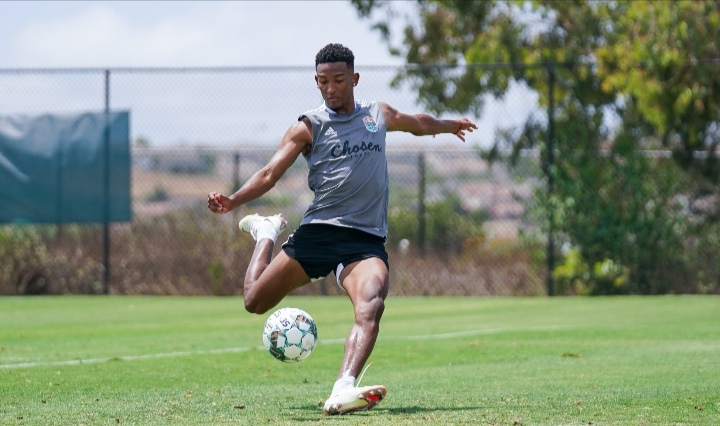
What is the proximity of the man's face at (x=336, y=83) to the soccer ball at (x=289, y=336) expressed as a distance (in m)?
1.29

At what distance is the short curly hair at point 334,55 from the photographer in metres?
7.45

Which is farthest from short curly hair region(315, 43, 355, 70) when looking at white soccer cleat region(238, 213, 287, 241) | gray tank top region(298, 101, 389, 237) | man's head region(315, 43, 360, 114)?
white soccer cleat region(238, 213, 287, 241)

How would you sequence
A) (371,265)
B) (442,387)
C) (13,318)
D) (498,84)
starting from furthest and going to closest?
1. (498,84)
2. (13,318)
3. (442,387)
4. (371,265)

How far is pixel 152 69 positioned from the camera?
1978cm

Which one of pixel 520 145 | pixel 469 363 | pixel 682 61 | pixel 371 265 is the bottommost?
pixel 469 363

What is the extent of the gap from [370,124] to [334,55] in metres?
0.48

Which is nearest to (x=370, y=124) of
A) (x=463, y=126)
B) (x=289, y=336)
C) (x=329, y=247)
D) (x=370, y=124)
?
(x=370, y=124)

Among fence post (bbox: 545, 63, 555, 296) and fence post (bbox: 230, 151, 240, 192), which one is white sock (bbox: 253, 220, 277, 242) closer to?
fence post (bbox: 545, 63, 555, 296)

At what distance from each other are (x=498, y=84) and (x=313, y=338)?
13.6 metres

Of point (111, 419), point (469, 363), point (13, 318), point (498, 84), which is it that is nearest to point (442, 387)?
point (469, 363)

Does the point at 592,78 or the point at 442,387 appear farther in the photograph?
the point at 592,78

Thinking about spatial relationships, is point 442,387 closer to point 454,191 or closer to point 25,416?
point 25,416

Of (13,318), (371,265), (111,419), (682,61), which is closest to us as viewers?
(111,419)

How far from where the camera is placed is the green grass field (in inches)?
262
